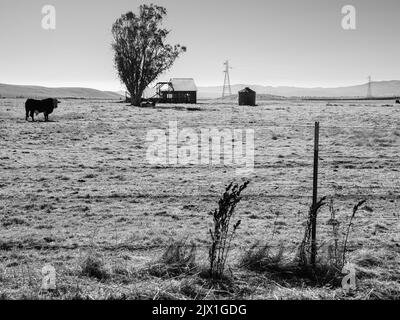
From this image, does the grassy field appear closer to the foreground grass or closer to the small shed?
the foreground grass

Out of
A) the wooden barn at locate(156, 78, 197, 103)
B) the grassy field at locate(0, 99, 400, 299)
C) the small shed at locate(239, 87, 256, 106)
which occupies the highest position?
the wooden barn at locate(156, 78, 197, 103)

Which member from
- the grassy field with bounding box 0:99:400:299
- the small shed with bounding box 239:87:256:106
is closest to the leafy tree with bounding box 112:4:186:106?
the small shed with bounding box 239:87:256:106

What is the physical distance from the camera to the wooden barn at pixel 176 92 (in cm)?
6869

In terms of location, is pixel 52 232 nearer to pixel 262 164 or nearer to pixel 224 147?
pixel 262 164

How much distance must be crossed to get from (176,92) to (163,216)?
63578 millimetres

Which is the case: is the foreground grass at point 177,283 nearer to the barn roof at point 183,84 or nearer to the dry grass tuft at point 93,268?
the dry grass tuft at point 93,268

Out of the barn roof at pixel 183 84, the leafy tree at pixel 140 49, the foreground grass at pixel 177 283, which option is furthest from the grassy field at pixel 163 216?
the barn roof at pixel 183 84

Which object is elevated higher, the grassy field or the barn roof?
the barn roof

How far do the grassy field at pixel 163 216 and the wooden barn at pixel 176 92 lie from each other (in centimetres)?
5348

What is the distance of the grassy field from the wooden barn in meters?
53.5

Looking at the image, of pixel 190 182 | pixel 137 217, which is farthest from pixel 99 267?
pixel 190 182

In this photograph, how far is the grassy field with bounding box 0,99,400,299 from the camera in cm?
409

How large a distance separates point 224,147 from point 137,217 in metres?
8.28
